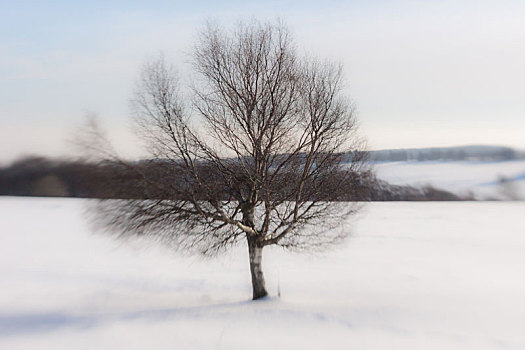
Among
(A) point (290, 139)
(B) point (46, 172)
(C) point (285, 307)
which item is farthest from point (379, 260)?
(B) point (46, 172)

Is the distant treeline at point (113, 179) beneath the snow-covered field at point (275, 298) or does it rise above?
above

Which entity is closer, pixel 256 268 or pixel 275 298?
pixel 256 268

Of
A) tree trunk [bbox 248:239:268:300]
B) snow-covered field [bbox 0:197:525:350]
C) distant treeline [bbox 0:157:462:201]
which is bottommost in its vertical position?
snow-covered field [bbox 0:197:525:350]

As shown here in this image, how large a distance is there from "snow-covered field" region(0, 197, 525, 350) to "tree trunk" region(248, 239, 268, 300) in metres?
0.37

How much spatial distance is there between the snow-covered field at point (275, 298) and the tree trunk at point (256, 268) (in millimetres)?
373

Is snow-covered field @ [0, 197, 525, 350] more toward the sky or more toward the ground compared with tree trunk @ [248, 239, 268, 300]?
more toward the ground

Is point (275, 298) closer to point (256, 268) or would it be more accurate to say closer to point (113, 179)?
point (256, 268)

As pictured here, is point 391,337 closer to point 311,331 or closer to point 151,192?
point 311,331

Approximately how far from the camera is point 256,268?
34.1ft

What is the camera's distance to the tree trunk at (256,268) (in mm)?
10234

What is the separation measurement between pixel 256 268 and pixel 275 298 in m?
1.08

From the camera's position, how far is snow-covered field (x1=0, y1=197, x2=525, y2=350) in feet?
27.3

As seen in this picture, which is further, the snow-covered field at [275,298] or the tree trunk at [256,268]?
the tree trunk at [256,268]

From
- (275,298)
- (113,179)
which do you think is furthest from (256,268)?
(113,179)
